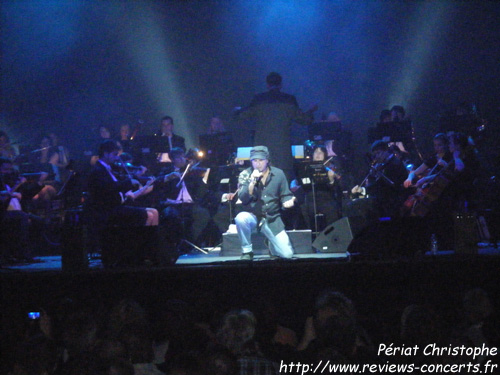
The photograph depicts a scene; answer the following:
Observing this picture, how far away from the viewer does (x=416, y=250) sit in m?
6.45

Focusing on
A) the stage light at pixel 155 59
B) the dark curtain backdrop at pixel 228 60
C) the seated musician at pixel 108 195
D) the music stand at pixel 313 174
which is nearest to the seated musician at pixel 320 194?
the music stand at pixel 313 174

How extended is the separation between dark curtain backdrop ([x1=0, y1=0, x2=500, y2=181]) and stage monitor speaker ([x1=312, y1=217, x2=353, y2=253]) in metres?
5.26

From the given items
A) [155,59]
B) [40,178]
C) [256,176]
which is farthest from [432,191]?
[155,59]

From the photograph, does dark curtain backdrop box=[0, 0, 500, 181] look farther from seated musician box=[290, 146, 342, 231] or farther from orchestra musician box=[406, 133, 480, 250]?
orchestra musician box=[406, 133, 480, 250]

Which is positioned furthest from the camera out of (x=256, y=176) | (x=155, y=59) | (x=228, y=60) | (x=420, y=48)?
(x=228, y=60)

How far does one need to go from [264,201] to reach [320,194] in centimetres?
166

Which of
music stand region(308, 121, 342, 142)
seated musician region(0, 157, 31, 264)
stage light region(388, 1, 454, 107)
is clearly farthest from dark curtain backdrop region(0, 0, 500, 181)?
seated musician region(0, 157, 31, 264)

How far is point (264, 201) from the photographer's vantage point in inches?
304

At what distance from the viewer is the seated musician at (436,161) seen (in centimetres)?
782

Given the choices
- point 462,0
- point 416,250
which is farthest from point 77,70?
point 416,250

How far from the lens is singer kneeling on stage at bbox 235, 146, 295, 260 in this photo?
7.52m

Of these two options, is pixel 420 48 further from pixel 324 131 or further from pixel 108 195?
pixel 108 195

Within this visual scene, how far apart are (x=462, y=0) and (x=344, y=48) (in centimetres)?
269

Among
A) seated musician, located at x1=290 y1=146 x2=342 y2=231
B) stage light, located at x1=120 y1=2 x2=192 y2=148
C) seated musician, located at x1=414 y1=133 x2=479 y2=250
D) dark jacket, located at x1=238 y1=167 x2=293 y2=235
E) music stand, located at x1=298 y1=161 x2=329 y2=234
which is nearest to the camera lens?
seated musician, located at x1=414 y1=133 x2=479 y2=250
